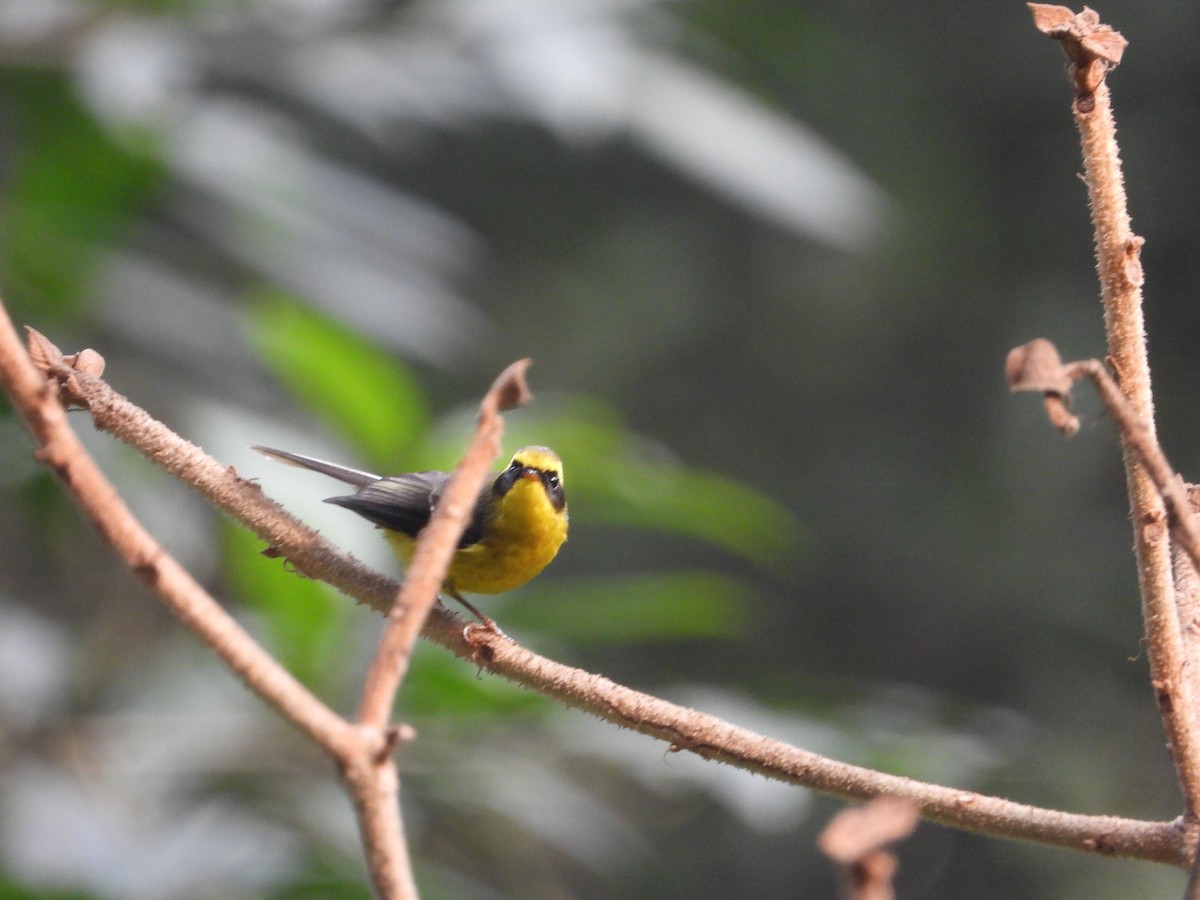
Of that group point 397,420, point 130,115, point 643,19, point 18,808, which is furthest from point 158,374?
point 643,19

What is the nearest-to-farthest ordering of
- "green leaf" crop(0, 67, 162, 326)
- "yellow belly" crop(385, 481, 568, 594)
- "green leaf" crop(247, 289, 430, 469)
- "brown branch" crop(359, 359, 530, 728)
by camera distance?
"brown branch" crop(359, 359, 530, 728)
"yellow belly" crop(385, 481, 568, 594)
"green leaf" crop(247, 289, 430, 469)
"green leaf" crop(0, 67, 162, 326)

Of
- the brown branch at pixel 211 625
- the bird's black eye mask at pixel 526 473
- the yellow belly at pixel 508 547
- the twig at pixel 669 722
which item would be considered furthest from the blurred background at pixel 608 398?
the yellow belly at pixel 508 547

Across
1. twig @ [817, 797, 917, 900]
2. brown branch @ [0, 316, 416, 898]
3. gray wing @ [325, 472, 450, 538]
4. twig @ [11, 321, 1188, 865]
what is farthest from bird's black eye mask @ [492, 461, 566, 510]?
twig @ [817, 797, 917, 900]

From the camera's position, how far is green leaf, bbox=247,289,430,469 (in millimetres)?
4039

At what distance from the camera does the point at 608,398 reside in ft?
33.6

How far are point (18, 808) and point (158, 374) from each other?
1.73 m

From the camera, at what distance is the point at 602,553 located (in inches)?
393

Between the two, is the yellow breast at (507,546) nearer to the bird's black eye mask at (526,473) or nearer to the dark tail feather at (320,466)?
the bird's black eye mask at (526,473)

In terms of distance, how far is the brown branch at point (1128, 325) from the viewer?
120 centimetres

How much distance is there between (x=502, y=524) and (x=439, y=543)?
6.80ft

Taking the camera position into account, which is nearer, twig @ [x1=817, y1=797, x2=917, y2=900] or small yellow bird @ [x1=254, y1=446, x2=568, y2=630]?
twig @ [x1=817, y1=797, x2=917, y2=900]

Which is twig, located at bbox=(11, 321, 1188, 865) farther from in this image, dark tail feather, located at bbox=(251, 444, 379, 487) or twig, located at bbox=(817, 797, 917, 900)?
dark tail feather, located at bbox=(251, 444, 379, 487)

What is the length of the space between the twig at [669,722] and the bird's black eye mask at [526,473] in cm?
159

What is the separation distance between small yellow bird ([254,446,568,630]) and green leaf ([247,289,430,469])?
1.01 m
